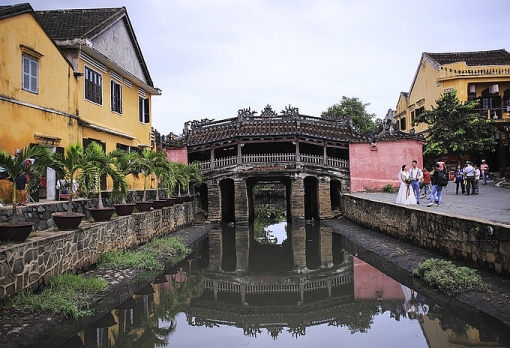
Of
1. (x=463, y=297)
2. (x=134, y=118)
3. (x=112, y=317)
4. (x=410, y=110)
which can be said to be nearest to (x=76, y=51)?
(x=134, y=118)

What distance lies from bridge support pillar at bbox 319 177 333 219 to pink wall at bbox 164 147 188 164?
7.67 metres

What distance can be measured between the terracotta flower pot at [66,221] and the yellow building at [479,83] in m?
20.8

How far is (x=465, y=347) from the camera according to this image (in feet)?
17.6

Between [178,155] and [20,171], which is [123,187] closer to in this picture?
[20,171]

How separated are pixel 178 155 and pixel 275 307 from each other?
17764 millimetres

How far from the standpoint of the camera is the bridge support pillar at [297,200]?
22328 millimetres

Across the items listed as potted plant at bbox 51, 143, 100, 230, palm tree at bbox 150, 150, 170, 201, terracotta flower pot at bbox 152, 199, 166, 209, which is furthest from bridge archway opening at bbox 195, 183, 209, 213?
potted plant at bbox 51, 143, 100, 230

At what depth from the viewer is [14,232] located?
639 centimetres

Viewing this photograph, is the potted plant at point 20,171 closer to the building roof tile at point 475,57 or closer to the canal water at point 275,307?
the canal water at point 275,307

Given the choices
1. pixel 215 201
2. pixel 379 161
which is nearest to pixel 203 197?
pixel 215 201

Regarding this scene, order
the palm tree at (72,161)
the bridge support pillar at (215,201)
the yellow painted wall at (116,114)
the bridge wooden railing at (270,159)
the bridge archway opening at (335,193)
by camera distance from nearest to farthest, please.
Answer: the palm tree at (72,161) → the yellow painted wall at (116,114) → the bridge wooden railing at (270,159) → the bridge support pillar at (215,201) → the bridge archway opening at (335,193)

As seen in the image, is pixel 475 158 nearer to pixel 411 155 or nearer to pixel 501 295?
pixel 411 155

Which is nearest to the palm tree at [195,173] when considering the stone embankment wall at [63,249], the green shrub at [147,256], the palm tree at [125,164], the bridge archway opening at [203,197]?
the bridge archway opening at [203,197]

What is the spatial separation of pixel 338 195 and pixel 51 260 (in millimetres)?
19127
